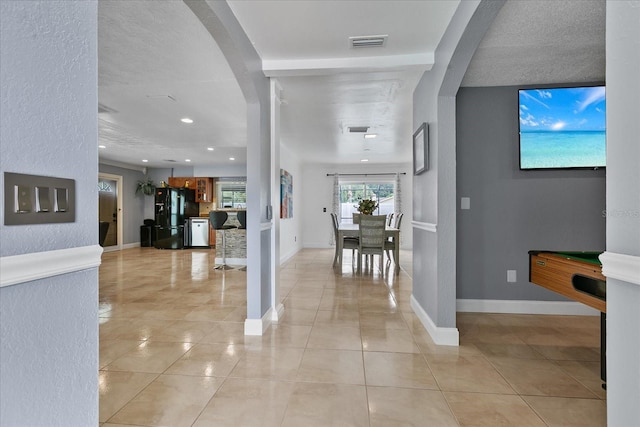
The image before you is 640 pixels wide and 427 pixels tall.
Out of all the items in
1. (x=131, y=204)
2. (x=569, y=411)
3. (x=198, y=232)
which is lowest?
(x=569, y=411)

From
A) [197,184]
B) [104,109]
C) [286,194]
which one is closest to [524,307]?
[286,194]

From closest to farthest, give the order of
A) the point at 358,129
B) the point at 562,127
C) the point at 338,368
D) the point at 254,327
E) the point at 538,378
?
the point at 538,378 < the point at 338,368 < the point at 254,327 < the point at 562,127 < the point at 358,129

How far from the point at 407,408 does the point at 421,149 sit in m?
2.07

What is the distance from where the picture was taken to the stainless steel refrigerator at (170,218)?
27.5 feet

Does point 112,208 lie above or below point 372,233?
above

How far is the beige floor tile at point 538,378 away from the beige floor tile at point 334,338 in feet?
3.22

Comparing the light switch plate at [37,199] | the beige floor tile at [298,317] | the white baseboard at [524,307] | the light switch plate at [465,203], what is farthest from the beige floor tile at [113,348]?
the light switch plate at [465,203]

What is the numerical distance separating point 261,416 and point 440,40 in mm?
2739

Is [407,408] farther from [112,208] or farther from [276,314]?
[112,208]

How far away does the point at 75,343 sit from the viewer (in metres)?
0.82

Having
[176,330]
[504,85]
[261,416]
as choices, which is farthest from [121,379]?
[504,85]

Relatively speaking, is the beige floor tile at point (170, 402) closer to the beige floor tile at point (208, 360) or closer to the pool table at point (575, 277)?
the beige floor tile at point (208, 360)

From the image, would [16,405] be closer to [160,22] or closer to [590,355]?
[160,22]

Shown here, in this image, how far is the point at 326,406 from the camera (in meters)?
1.65
